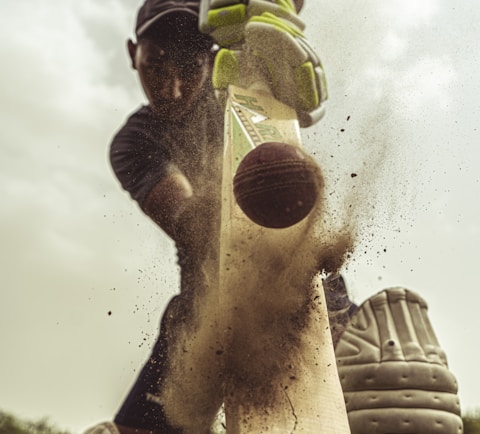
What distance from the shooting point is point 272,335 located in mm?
1646

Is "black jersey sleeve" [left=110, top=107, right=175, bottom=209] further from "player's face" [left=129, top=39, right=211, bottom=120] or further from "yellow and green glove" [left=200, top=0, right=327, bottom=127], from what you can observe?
"yellow and green glove" [left=200, top=0, right=327, bottom=127]

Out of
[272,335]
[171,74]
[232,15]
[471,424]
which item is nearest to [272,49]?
[232,15]

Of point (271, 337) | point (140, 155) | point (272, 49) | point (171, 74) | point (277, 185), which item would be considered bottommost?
Answer: point (271, 337)

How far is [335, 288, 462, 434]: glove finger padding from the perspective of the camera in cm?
200

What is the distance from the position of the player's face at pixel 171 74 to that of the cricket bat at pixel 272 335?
651 millimetres

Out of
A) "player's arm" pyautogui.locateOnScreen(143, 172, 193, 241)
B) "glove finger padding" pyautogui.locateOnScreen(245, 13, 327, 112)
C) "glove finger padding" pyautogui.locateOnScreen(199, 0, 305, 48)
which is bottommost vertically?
"player's arm" pyautogui.locateOnScreen(143, 172, 193, 241)

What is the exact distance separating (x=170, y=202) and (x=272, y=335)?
2.32ft

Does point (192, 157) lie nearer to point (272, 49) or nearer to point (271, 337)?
point (272, 49)

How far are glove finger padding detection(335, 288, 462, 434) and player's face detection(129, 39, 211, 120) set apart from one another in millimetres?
1043

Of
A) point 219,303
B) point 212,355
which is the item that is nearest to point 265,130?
point 219,303

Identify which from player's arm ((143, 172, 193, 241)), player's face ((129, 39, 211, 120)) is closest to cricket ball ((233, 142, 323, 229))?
player's arm ((143, 172, 193, 241))

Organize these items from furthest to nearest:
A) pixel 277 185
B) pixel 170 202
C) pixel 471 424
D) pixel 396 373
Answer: pixel 471 424 → pixel 170 202 → pixel 396 373 → pixel 277 185

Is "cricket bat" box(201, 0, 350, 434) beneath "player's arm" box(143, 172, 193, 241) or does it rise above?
beneath

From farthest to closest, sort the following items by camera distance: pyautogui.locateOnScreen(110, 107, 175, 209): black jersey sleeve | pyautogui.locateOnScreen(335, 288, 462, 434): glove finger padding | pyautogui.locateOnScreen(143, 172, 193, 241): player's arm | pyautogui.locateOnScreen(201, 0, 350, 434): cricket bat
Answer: pyautogui.locateOnScreen(110, 107, 175, 209): black jersey sleeve → pyautogui.locateOnScreen(143, 172, 193, 241): player's arm → pyautogui.locateOnScreen(335, 288, 462, 434): glove finger padding → pyautogui.locateOnScreen(201, 0, 350, 434): cricket bat
